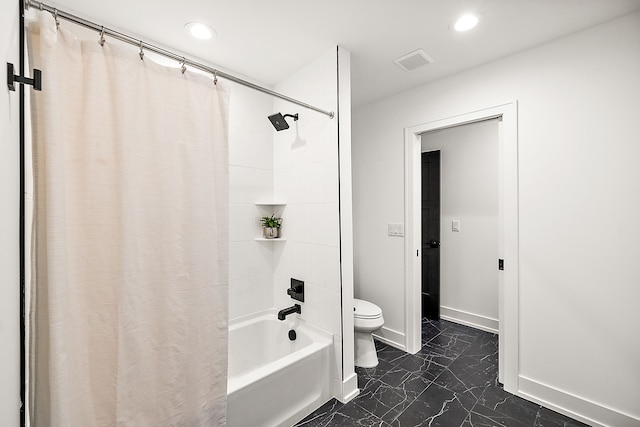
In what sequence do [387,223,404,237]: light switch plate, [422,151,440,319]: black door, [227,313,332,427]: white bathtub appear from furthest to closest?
1. [422,151,440,319]: black door
2. [387,223,404,237]: light switch plate
3. [227,313,332,427]: white bathtub

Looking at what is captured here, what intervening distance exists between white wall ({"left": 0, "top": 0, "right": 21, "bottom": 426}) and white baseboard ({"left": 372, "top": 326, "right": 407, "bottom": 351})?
2543 millimetres

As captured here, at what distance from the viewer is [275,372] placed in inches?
63.6

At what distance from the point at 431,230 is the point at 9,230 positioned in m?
3.42

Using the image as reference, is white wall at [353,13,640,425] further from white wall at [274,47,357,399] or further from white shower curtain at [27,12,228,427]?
white shower curtain at [27,12,228,427]

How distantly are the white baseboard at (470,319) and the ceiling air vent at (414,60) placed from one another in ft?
8.78

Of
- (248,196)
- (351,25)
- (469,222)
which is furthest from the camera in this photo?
(469,222)

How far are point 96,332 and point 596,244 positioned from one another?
258cm

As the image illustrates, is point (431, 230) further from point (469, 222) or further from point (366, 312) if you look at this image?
point (366, 312)

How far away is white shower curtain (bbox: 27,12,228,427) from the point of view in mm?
947

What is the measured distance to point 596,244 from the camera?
169 cm

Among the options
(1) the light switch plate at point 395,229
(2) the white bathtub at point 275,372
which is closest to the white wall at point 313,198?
(2) the white bathtub at point 275,372

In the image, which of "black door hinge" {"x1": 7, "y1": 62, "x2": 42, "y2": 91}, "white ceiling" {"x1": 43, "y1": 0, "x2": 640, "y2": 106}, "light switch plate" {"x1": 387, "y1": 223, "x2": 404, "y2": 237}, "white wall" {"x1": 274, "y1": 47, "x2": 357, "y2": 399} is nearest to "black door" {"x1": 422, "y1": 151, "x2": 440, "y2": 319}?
"light switch plate" {"x1": 387, "y1": 223, "x2": 404, "y2": 237}

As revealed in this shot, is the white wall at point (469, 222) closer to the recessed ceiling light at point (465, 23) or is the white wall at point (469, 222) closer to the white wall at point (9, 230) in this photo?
the recessed ceiling light at point (465, 23)

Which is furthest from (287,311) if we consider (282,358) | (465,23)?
(465,23)
